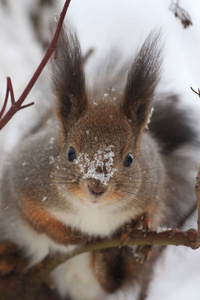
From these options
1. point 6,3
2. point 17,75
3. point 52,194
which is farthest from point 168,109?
point 6,3

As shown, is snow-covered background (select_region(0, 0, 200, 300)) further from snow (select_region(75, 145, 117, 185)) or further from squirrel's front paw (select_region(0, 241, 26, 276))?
squirrel's front paw (select_region(0, 241, 26, 276))

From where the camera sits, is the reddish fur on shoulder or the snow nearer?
the snow

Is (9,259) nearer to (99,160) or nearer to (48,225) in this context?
(48,225)

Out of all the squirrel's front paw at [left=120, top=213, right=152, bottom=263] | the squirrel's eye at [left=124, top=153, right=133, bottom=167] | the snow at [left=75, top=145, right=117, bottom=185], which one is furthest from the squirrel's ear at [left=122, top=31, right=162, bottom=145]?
the squirrel's front paw at [left=120, top=213, right=152, bottom=263]

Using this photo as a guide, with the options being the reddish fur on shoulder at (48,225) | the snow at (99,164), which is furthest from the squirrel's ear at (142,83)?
the reddish fur on shoulder at (48,225)

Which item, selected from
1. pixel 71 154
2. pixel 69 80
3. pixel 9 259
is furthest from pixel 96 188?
pixel 9 259

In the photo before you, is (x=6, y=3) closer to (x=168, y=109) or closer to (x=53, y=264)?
(x=168, y=109)

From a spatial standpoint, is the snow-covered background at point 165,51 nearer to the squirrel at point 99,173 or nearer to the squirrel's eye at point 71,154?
the squirrel at point 99,173
